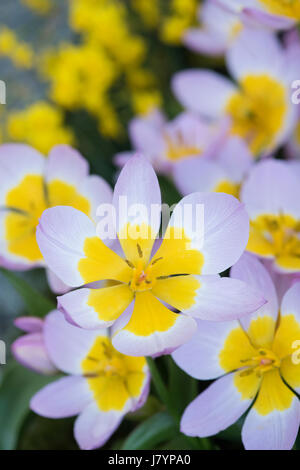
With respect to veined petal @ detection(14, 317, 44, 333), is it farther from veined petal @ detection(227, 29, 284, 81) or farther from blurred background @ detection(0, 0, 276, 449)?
veined petal @ detection(227, 29, 284, 81)

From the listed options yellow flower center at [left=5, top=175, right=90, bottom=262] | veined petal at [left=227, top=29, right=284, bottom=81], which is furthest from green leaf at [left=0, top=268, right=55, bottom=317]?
veined petal at [left=227, top=29, right=284, bottom=81]

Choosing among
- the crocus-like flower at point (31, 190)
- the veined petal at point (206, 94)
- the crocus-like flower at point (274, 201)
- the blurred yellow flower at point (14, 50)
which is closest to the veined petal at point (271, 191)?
the crocus-like flower at point (274, 201)

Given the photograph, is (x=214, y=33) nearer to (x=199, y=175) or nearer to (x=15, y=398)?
(x=199, y=175)

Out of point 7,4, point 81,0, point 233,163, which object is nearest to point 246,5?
point 233,163

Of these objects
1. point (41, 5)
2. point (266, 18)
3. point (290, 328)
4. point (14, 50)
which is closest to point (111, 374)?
point (290, 328)

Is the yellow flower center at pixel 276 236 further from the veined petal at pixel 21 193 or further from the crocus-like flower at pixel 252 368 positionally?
the veined petal at pixel 21 193
